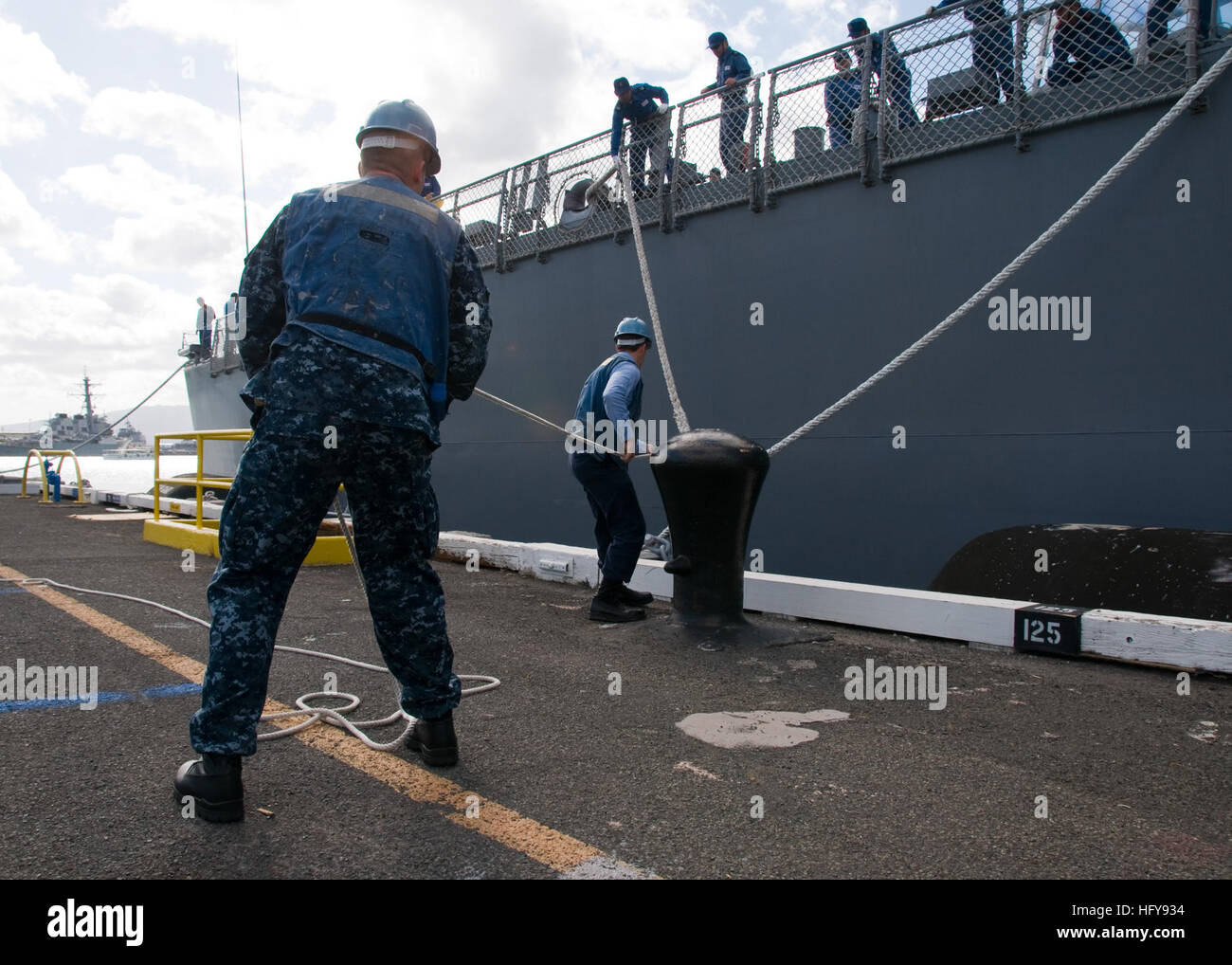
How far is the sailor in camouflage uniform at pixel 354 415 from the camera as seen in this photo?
7.63 feet

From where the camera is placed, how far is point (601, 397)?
538 cm

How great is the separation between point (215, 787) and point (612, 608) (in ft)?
9.98

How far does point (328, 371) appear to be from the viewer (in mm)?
2369

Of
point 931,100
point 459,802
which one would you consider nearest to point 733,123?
point 931,100

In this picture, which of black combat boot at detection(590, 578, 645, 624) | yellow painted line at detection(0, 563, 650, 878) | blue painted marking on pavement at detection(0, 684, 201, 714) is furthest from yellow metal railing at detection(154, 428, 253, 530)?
yellow painted line at detection(0, 563, 650, 878)

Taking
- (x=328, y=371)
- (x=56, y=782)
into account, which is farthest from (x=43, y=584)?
(x=328, y=371)

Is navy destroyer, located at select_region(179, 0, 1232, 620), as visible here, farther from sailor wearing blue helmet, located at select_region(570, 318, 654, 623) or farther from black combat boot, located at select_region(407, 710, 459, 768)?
black combat boot, located at select_region(407, 710, 459, 768)

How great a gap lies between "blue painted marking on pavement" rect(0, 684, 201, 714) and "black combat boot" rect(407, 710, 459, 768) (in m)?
1.25

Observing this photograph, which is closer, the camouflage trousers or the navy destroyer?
the camouflage trousers

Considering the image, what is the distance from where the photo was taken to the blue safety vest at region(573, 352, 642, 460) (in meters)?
5.21

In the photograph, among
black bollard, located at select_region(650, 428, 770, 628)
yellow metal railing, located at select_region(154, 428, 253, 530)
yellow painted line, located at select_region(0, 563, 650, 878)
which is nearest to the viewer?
yellow painted line, located at select_region(0, 563, 650, 878)

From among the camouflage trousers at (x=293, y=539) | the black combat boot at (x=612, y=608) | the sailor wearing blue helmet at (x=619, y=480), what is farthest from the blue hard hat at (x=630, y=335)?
the camouflage trousers at (x=293, y=539)

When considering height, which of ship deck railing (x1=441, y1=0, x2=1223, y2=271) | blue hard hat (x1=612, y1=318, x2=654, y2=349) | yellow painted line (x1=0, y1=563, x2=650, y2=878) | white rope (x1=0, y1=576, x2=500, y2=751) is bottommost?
yellow painted line (x1=0, y1=563, x2=650, y2=878)

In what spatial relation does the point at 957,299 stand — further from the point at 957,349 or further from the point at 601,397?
the point at 601,397
